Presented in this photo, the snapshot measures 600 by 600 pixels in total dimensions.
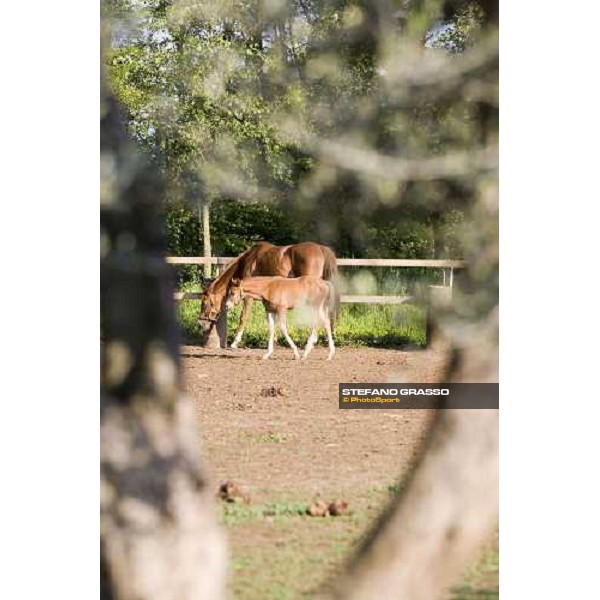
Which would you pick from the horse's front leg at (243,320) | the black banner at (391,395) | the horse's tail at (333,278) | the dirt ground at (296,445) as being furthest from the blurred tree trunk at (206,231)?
the black banner at (391,395)

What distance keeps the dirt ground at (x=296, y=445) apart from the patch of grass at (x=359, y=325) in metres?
0.04

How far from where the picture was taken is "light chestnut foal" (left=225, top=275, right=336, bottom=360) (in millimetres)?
3623

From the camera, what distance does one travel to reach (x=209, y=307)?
3.64 metres

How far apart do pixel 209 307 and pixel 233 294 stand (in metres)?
0.09

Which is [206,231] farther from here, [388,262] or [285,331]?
[388,262]

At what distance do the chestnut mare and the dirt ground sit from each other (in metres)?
0.14

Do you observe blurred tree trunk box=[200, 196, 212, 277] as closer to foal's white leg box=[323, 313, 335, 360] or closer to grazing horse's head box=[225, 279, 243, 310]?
grazing horse's head box=[225, 279, 243, 310]

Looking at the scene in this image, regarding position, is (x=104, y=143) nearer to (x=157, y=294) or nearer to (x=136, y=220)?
(x=136, y=220)

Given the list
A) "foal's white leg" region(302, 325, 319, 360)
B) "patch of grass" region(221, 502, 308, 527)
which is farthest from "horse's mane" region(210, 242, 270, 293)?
"patch of grass" region(221, 502, 308, 527)

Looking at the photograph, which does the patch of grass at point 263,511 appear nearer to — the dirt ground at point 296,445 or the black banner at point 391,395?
the dirt ground at point 296,445
